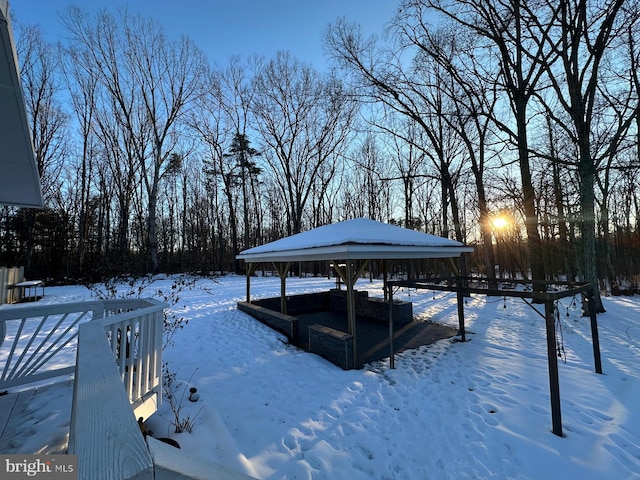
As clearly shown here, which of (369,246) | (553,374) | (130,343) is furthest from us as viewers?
(369,246)

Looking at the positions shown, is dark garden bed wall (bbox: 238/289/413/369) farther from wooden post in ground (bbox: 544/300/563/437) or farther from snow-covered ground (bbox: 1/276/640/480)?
wooden post in ground (bbox: 544/300/563/437)

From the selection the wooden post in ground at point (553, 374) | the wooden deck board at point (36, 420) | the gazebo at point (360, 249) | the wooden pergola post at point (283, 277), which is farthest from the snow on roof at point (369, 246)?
the wooden deck board at point (36, 420)

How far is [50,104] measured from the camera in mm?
16156

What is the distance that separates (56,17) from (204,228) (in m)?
16.2

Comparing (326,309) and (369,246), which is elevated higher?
(369,246)

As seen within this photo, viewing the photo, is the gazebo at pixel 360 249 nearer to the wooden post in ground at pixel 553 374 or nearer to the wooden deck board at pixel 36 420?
the wooden post in ground at pixel 553 374

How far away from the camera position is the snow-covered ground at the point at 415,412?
270 centimetres

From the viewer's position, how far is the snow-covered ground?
2699mm

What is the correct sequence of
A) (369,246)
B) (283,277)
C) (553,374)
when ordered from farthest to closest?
(283,277) < (369,246) < (553,374)

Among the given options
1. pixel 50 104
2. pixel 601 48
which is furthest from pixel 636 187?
pixel 50 104

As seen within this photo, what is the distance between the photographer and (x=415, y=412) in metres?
3.56

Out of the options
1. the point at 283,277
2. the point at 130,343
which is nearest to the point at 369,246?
the point at 283,277

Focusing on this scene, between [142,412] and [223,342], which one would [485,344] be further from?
[142,412]

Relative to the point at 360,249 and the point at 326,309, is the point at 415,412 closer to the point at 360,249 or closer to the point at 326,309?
the point at 360,249
